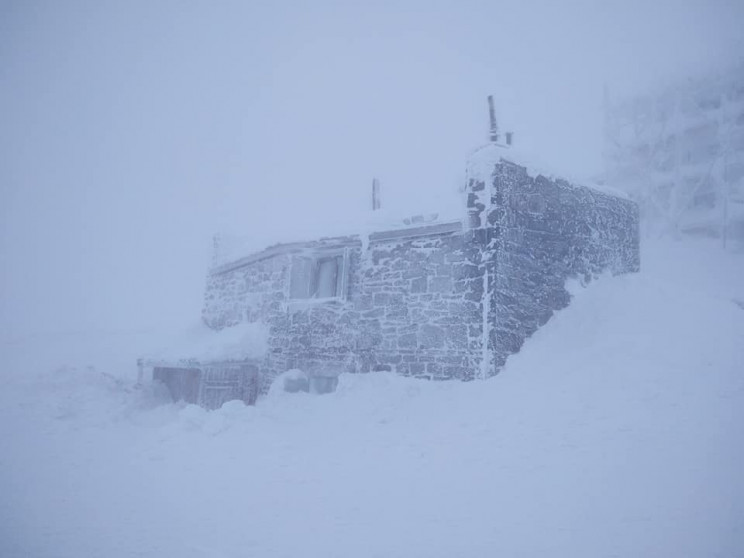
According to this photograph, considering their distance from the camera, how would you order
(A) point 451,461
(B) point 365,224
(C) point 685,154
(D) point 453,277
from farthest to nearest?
(C) point 685,154
(B) point 365,224
(D) point 453,277
(A) point 451,461

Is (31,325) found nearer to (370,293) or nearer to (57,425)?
(57,425)

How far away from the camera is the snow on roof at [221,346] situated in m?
12.3

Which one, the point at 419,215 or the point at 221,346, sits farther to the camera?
the point at 221,346

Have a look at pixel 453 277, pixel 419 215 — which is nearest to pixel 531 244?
pixel 453 277

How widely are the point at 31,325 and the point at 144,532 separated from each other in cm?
5433

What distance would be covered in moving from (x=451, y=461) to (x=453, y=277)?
3.68 meters

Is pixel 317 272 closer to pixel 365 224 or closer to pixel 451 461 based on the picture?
pixel 365 224

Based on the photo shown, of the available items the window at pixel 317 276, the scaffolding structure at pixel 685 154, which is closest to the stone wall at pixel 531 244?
the window at pixel 317 276

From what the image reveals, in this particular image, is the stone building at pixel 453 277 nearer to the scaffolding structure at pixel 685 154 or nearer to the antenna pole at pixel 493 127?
the antenna pole at pixel 493 127

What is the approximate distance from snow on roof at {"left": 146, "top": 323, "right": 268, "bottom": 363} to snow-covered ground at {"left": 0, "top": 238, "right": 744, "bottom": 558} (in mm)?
1815

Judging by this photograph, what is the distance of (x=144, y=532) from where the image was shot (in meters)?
5.20

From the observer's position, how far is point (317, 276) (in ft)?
38.7

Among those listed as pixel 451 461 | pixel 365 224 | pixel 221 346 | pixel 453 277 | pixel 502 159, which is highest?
pixel 502 159

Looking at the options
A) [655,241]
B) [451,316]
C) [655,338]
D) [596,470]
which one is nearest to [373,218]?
[451,316]
